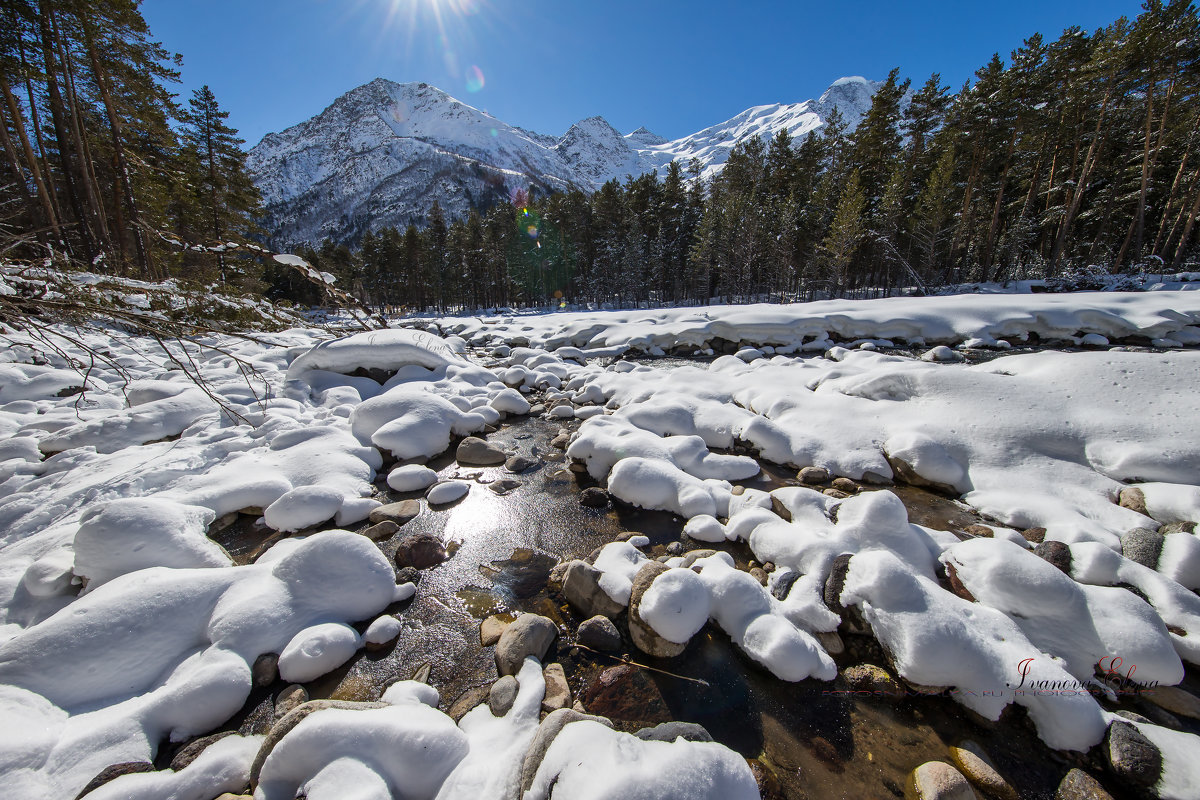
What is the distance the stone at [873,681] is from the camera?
7.91 feet

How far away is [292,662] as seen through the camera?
95.5 inches

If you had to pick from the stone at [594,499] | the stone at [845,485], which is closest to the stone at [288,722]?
the stone at [594,499]

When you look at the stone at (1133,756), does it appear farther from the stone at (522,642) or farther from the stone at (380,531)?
the stone at (380,531)

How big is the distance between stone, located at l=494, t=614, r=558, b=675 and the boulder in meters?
0.57

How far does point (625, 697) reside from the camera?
7.88ft

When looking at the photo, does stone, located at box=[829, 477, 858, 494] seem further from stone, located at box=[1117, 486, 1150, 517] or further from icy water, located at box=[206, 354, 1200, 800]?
stone, located at box=[1117, 486, 1150, 517]

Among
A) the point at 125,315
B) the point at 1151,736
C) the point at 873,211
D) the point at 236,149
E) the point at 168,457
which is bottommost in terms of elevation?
the point at 1151,736

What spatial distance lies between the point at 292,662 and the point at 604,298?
38.1 metres

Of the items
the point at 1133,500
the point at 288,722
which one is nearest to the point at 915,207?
the point at 1133,500

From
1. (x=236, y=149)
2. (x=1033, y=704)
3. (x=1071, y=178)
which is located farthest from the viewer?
(x=1071, y=178)

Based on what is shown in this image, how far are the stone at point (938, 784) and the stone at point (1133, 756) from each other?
765mm

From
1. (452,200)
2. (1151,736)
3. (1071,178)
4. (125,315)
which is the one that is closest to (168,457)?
(125,315)

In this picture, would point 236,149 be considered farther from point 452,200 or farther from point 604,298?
point 452,200

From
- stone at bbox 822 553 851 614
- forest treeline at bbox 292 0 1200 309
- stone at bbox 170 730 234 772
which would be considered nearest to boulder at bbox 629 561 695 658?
stone at bbox 822 553 851 614
